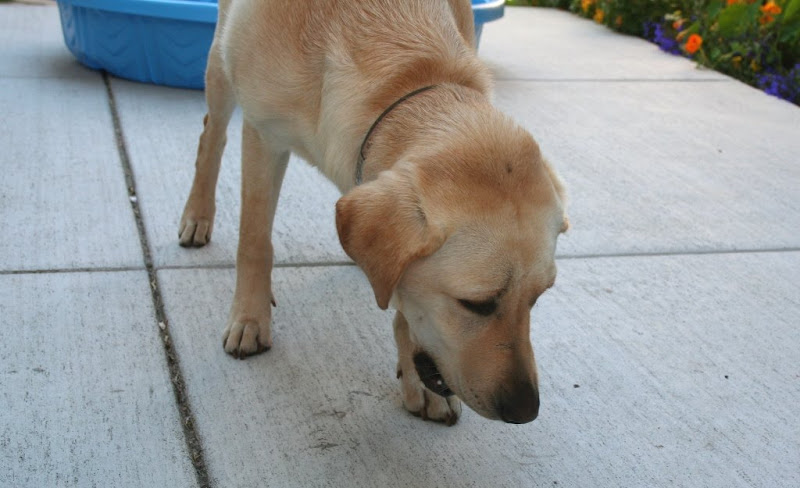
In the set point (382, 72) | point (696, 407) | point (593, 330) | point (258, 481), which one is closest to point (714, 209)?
point (593, 330)

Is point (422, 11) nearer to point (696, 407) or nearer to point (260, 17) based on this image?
point (260, 17)

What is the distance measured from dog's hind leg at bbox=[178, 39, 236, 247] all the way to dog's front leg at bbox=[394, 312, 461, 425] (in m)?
1.36

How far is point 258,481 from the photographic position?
8.84ft

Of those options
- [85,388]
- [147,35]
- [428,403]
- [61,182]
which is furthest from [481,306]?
[147,35]

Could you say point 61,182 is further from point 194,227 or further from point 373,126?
point 373,126

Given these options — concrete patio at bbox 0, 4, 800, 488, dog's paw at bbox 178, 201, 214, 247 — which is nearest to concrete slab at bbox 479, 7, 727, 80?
concrete patio at bbox 0, 4, 800, 488

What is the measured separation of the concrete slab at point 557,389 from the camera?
2.85 meters

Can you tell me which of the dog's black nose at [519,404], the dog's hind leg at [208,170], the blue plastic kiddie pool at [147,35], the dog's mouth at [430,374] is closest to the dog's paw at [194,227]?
the dog's hind leg at [208,170]

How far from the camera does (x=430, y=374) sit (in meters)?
2.73

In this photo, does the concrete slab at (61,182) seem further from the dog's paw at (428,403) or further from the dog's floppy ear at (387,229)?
the dog's floppy ear at (387,229)

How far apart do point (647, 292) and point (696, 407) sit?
84 centimetres

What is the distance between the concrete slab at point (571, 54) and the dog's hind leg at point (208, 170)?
331 cm

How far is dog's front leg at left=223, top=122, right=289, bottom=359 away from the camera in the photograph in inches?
131

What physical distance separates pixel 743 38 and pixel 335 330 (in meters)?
5.39
